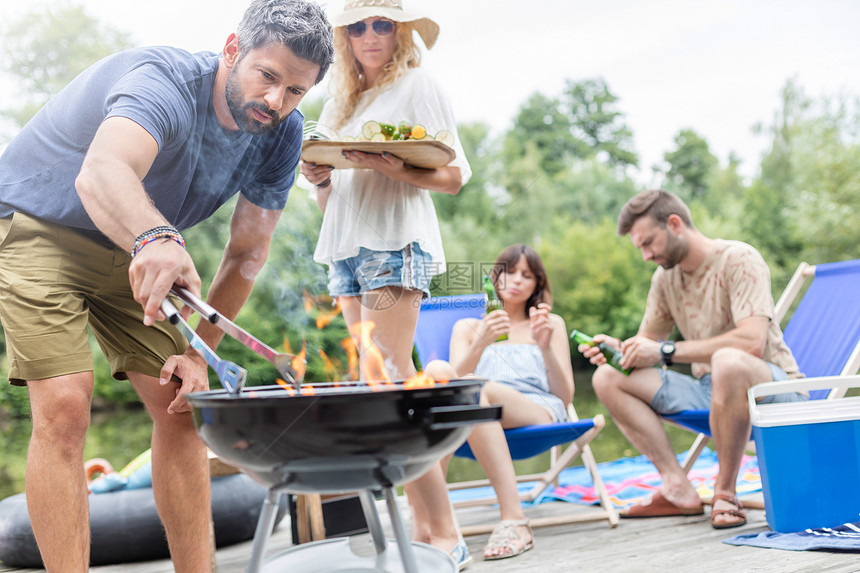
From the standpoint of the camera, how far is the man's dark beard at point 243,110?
1.43 meters

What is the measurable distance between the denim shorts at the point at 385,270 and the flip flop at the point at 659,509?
1.24 meters

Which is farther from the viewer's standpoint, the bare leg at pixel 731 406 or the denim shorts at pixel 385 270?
the bare leg at pixel 731 406

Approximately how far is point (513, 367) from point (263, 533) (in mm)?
1837

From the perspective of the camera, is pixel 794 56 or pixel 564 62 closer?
pixel 794 56

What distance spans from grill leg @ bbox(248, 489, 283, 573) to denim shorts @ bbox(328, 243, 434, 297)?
879mm

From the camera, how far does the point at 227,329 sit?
107 centimetres

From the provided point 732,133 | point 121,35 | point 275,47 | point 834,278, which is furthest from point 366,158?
point 732,133

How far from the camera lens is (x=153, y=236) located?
1090 mm

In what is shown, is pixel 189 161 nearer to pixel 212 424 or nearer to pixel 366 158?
pixel 366 158

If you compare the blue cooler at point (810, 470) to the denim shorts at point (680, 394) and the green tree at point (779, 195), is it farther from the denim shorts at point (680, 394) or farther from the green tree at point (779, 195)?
the green tree at point (779, 195)

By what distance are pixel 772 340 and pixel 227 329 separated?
212cm

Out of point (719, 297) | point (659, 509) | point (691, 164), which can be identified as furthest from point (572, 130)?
point (659, 509)

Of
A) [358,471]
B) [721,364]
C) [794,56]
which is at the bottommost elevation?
[721,364]

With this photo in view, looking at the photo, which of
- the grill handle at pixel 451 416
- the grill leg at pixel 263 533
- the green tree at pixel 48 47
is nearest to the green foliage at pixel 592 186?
the green tree at pixel 48 47
